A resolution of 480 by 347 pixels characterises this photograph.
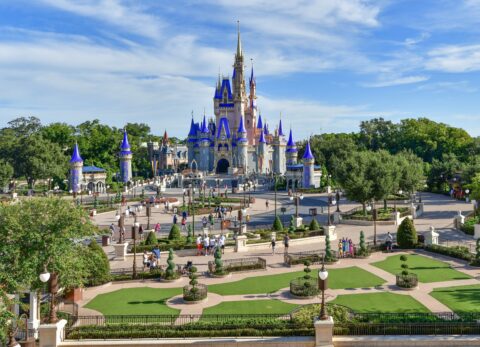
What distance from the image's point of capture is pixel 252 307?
62.7ft

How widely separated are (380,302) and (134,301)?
1088cm

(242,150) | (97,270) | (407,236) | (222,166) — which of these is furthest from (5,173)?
(407,236)

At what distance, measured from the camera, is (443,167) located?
65625mm

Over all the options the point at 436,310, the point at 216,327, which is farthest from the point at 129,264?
the point at 436,310

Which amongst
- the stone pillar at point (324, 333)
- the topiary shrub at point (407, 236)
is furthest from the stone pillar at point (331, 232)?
the stone pillar at point (324, 333)

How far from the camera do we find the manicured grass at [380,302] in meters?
18.4

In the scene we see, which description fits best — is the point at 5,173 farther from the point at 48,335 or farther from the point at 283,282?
the point at 48,335

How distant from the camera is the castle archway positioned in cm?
10569

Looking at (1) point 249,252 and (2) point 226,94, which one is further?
(2) point 226,94

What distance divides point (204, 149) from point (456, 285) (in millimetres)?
85417

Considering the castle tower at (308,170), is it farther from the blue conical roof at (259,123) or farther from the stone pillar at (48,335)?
the stone pillar at (48,335)

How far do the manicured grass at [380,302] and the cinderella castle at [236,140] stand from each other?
252 ft

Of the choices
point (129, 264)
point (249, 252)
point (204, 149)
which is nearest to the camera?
point (129, 264)

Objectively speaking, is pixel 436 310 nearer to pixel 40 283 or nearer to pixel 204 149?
pixel 40 283
